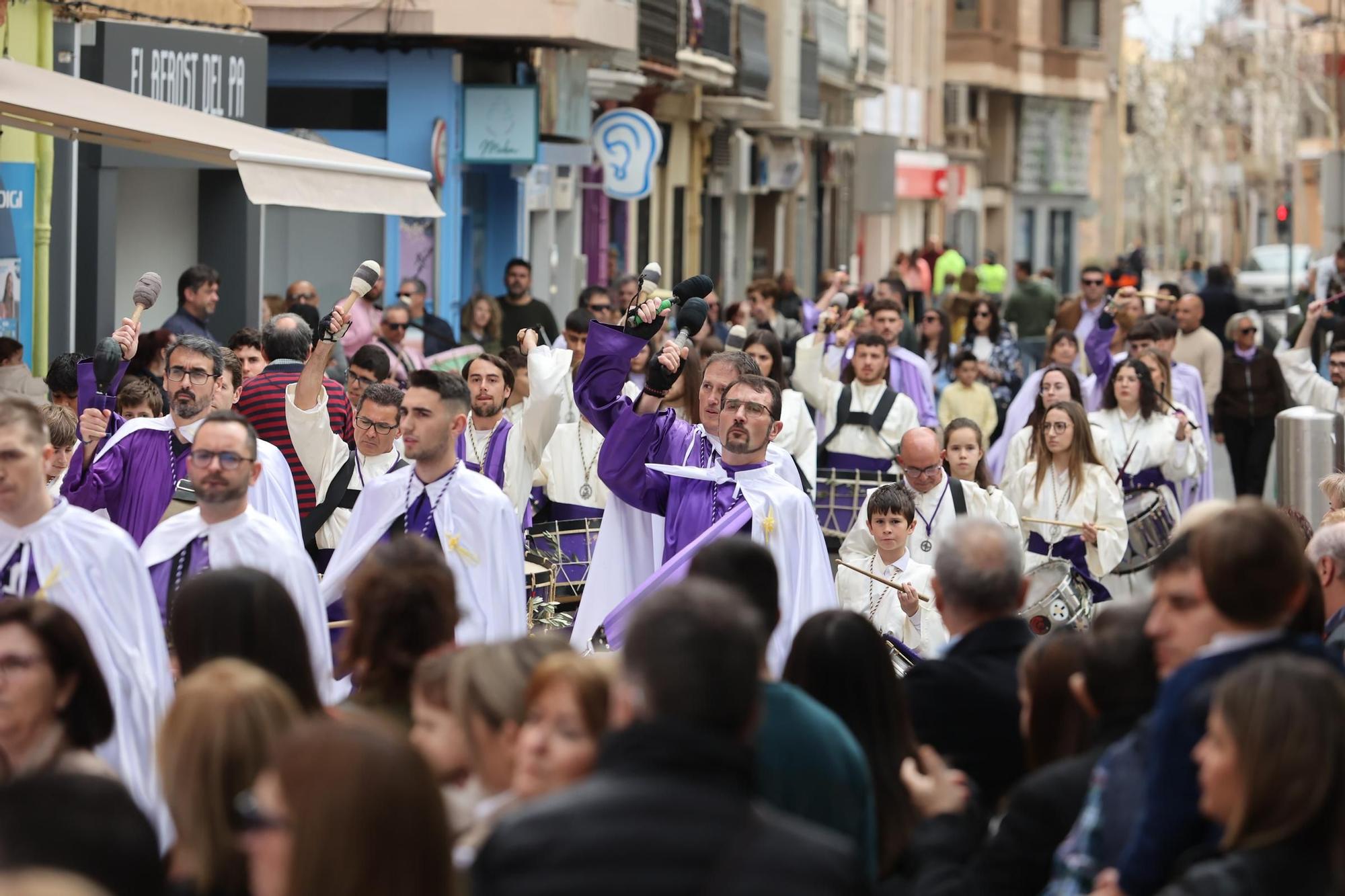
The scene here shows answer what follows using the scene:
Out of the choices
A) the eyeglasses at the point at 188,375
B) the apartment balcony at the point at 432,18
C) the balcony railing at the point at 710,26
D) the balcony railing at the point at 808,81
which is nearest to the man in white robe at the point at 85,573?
the eyeglasses at the point at 188,375

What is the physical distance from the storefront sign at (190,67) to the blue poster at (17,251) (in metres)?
1.14

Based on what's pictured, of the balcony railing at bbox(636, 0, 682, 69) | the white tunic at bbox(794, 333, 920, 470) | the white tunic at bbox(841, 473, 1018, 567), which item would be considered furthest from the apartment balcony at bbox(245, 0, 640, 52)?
the white tunic at bbox(841, 473, 1018, 567)

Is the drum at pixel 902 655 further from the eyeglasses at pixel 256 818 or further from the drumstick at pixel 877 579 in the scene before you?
the eyeglasses at pixel 256 818

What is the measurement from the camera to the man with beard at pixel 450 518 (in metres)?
7.73

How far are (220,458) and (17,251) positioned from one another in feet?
28.1

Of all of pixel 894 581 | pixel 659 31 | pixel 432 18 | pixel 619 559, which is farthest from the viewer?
pixel 659 31

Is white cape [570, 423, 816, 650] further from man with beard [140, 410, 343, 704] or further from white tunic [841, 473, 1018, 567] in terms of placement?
man with beard [140, 410, 343, 704]

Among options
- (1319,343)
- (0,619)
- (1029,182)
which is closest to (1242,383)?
(1319,343)

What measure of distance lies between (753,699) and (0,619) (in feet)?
6.42

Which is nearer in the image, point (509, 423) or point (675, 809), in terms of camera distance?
point (675, 809)

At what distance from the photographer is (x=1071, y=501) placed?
482 inches

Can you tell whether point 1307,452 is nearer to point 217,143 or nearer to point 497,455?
point 497,455

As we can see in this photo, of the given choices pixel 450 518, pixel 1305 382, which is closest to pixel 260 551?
pixel 450 518

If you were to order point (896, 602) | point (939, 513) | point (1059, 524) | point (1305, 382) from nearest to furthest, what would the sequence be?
point (896, 602) → point (939, 513) → point (1059, 524) → point (1305, 382)
